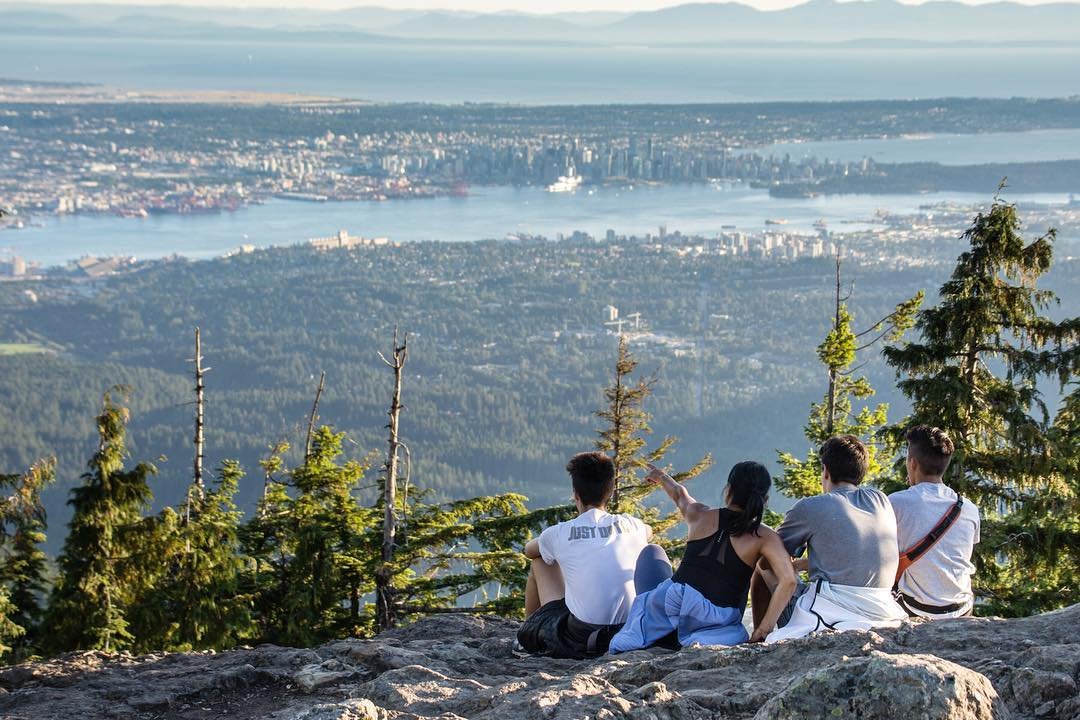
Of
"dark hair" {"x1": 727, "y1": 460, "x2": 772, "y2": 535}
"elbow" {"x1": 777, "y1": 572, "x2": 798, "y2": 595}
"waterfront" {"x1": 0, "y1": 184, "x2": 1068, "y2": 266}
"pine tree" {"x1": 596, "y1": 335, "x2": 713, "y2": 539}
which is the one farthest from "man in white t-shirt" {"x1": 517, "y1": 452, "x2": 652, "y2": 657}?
"waterfront" {"x1": 0, "y1": 184, "x2": 1068, "y2": 266}

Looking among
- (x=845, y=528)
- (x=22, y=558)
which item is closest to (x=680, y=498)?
(x=845, y=528)

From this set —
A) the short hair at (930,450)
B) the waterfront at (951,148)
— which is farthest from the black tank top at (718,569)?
the waterfront at (951,148)

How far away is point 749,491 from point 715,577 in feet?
1.54

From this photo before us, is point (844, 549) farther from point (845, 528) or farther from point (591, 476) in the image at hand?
point (591, 476)

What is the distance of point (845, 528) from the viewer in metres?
5.46

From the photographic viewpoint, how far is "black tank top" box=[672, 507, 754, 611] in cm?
555

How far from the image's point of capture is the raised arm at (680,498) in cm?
559

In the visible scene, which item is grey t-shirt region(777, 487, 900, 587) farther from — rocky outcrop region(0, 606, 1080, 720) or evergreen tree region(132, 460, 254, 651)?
evergreen tree region(132, 460, 254, 651)

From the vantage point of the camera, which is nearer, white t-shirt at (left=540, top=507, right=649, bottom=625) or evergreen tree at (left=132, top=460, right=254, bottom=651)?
white t-shirt at (left=540, top=507, right=649, bottom=625)

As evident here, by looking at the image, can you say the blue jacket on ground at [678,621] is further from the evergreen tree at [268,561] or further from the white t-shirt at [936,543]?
the evergreen tree at [268,561]

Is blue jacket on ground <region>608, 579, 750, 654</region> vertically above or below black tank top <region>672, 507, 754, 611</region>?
below

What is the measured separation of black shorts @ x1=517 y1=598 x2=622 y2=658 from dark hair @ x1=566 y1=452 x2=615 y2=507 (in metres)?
0.58

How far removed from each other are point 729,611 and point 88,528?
753 cm

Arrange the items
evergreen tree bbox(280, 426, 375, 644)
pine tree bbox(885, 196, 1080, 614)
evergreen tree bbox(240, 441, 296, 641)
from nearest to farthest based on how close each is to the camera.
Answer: pine tree bbox(885, 196, 1080, 614), evergreen tree bbox(280, 426, 375, 644), evergreen tree bbox(240, 441, 296, 641)
